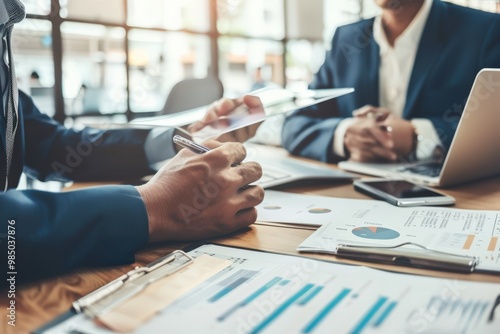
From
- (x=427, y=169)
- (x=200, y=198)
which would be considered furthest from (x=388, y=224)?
(x=427, y=169)

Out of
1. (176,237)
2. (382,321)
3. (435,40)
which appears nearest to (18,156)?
(176,237)

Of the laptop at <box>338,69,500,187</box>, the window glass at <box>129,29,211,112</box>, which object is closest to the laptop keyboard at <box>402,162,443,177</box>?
the laptop at <box>338,69,500,187</box>

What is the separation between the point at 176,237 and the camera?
2.27 ft

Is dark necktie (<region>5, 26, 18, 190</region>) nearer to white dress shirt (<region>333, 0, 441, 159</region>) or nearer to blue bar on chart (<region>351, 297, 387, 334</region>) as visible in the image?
blue bar on chart (<region>351, 297, 387, 334</region>)

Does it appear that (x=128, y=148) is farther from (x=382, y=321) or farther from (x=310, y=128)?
(x=382, y=321)

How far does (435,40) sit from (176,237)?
1.27m

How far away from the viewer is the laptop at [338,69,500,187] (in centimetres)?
91

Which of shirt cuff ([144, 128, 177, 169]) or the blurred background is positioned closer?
shirt cuff ([144, 128, 177, 169])

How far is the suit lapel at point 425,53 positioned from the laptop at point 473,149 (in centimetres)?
46

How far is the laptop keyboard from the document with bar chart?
292 mm

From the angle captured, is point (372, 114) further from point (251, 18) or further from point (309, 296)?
point (251, 18)

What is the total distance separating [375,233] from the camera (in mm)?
687

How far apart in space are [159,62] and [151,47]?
114 mm

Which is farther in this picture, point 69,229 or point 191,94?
point 191,94
